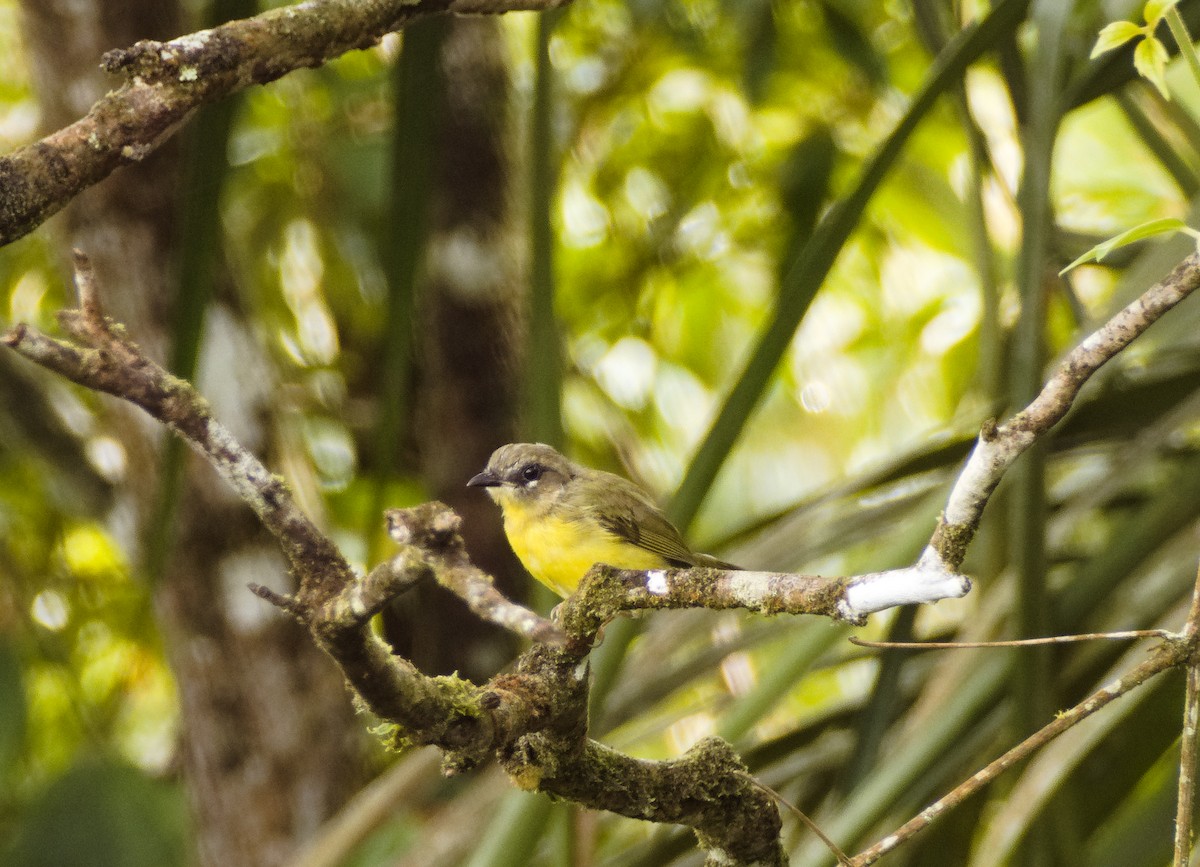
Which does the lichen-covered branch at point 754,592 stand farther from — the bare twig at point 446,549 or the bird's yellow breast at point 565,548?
the bird's yellow breast at point 565,548

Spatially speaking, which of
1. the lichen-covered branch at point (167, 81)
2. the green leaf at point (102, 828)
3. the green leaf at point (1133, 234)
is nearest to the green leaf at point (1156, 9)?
the green leaf at point (1133, 234)

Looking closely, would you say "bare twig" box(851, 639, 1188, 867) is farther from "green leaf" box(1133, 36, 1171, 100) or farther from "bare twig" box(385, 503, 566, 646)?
"green leaf" box(1133, 36, 1171, 100)

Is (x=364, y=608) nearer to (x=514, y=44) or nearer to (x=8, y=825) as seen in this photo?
(x=8, y=825)

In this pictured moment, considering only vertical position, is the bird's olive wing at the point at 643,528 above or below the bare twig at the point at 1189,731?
above

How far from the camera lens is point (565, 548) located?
252 centimetres

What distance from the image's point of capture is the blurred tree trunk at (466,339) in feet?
12.2

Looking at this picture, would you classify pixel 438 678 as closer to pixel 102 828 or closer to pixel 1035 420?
pixel 1035 420

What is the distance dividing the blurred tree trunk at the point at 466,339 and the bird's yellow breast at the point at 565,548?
1115mm

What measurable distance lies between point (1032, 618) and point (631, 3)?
6.73ft

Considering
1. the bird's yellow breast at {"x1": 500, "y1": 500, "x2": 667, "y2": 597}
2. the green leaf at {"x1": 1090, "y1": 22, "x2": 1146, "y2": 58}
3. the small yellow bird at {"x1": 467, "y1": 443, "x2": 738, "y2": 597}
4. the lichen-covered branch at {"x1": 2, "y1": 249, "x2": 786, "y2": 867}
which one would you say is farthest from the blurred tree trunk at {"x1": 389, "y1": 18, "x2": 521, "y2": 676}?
the green leaf at {"x1": 1090, "y1": 22, "x2": 1146, "y2": 58}

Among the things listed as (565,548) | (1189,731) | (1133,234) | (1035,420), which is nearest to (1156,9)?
(1133,234)

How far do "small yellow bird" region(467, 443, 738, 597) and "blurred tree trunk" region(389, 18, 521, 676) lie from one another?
100cm

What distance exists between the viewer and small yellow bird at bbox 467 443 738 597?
252 cm

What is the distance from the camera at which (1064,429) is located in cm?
252
